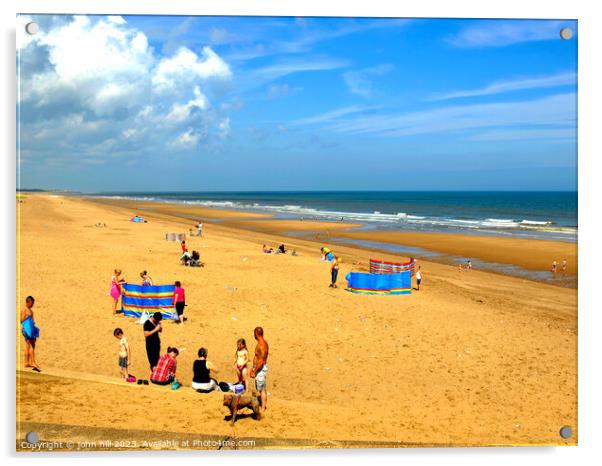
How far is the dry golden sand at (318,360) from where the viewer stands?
765cm

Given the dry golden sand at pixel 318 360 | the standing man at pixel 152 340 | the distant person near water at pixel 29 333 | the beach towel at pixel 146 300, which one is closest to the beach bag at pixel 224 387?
the dry golden sand at pixel 318 360

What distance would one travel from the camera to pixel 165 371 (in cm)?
907

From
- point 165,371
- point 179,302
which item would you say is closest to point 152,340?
point 165,371

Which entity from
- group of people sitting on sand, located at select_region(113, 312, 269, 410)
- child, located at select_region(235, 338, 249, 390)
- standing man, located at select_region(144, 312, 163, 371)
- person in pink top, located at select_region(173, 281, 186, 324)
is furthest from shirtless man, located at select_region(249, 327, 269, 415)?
person in pink top, located at select_region(173, 281, 186, 324)

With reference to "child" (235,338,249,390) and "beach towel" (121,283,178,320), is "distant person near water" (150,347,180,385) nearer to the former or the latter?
"child" (235,338,249,390)

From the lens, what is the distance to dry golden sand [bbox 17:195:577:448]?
7648 millimetres

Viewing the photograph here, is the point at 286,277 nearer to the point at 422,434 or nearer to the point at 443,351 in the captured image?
the point at 443,351

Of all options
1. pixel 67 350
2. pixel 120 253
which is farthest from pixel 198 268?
pixel 67 350

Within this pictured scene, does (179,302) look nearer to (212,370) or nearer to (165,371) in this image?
(165,371)

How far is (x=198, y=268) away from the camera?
20625 millimetres

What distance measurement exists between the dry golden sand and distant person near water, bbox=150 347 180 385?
35 centimetres

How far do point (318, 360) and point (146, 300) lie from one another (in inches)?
195

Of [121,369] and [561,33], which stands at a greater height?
[561,33]
